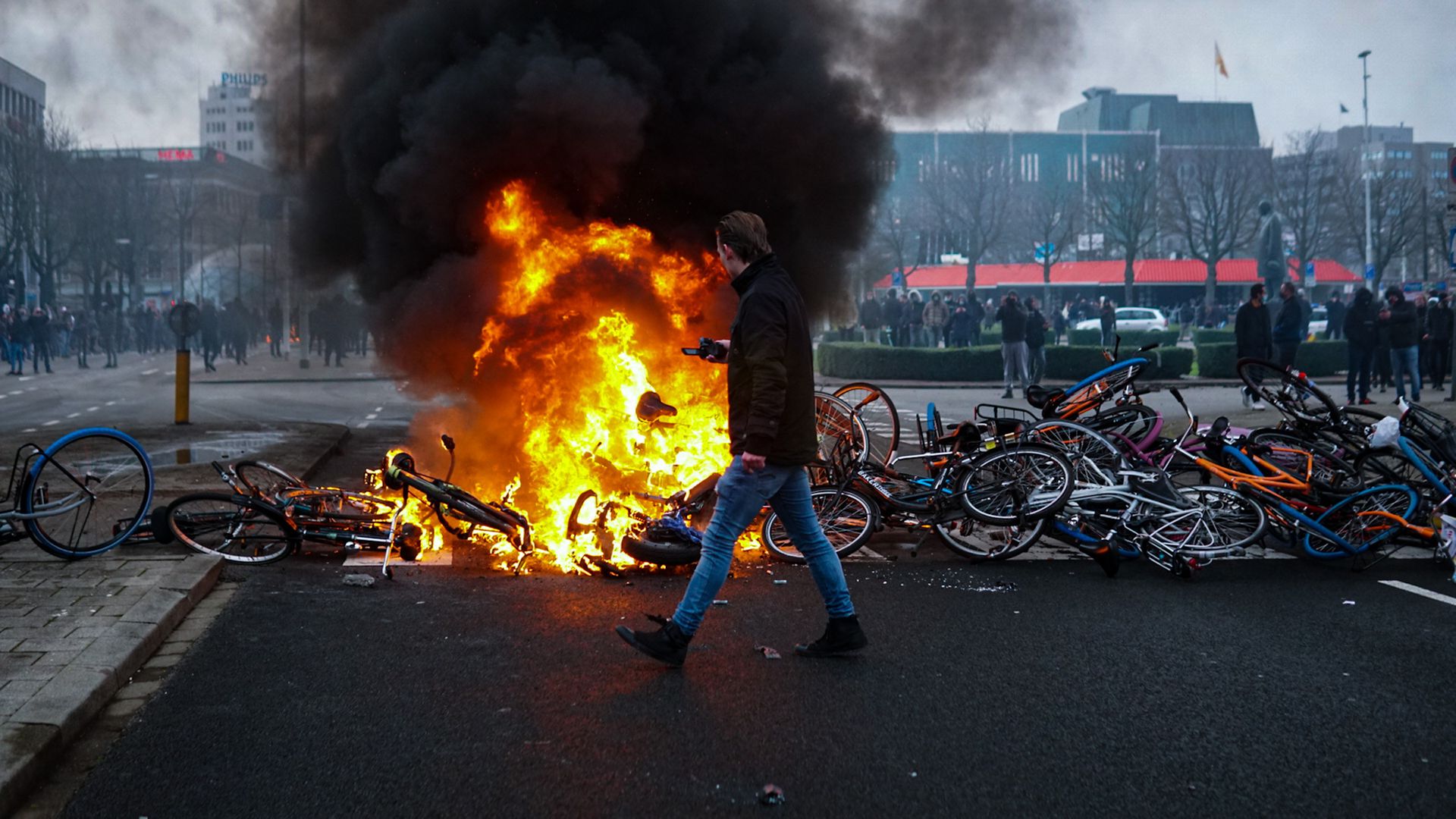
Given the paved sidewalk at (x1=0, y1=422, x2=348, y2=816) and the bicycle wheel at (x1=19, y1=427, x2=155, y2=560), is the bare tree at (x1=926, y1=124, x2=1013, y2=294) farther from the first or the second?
the paved sidewalk at (x1=0, y1=422, x2=348, y2=816)

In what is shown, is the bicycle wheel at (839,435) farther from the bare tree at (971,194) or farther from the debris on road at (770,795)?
the bare tree at (971,194)

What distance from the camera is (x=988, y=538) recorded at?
297 inches

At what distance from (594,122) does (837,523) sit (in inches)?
145

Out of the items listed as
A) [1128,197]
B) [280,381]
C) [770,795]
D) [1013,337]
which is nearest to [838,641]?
[770,795]

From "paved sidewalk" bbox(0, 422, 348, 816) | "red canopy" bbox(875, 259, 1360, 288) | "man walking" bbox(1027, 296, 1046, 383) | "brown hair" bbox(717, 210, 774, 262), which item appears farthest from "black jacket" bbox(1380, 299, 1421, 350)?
"red canopy" bbox(875, 259, 1360, 288)

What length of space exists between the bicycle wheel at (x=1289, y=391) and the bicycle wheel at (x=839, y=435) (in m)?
2.67

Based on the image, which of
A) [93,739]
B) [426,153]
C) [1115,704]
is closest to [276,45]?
[426,153]

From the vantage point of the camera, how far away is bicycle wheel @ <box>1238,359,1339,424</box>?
26.4ft

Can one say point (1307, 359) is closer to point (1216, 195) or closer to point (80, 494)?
point (80, 494)

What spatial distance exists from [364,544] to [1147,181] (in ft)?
178

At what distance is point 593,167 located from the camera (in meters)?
9.16

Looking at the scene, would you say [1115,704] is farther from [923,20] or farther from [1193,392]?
[1193,392]

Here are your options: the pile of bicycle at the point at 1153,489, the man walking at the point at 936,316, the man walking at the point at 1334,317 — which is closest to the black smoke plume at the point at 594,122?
the pile of bicycle at the point at 1153,489

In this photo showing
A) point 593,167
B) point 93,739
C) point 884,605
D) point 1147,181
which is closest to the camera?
point 93,739
